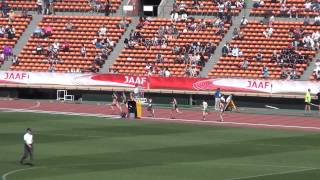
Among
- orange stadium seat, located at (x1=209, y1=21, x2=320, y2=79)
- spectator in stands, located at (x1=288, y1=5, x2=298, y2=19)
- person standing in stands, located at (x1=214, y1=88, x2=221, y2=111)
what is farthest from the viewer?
spectator in stands, located at (x1=288, y1=5, x2=298, y2=19)

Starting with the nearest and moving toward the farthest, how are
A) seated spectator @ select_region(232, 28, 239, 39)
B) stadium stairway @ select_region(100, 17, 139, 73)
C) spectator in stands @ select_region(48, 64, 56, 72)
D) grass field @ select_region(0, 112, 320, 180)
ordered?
grass field @ select_region(0, 112, 320, 180), seated spectator @ select_region(232, 28, 239, 39), stadium stairway @ select_region(100, 17, 139, 73), spectator in stands @ select_region(48, 64, 56, 72)

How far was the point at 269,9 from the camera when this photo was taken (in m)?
77.9

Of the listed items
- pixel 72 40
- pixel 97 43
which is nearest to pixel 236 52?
pixel 97 43

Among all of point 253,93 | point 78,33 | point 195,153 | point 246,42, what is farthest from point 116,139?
point 78,33

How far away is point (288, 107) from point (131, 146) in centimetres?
2849

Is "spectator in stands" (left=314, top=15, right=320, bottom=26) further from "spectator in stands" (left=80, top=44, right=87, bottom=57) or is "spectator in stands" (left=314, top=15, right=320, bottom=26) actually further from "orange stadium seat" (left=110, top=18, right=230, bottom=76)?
"spectator in stands" (left=80, top=44, right=87, bottom=57)

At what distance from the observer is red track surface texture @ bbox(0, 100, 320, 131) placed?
57.9 m

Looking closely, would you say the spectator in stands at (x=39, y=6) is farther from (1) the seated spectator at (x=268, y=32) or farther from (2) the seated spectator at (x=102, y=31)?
(1) the seated spectator at (x=268, y=32)

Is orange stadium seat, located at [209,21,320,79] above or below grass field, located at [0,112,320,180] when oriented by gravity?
above

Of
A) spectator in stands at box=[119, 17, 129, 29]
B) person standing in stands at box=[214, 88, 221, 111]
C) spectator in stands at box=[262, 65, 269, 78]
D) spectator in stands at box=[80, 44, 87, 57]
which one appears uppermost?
spectator in stands at box=[119, 17, 129, 29]

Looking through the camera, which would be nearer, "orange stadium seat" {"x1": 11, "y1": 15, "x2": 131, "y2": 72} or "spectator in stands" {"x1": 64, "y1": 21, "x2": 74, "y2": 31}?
"orange stadium seat" {"x1": 11, "y1": 15, "x2": 131, "y2": 72}

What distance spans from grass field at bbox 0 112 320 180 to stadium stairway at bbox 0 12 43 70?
928 inches

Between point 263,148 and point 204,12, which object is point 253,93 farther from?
point 263,148

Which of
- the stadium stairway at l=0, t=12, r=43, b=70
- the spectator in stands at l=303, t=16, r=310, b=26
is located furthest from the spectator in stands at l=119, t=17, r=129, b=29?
the spectator in stands at l=303, t=16, r=310, b=26
